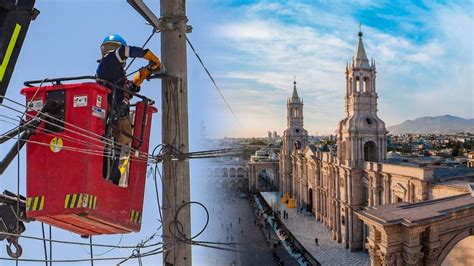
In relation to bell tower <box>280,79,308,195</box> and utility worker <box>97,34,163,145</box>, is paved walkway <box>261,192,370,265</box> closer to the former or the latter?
bell tower <box>280,79,308,195</box>

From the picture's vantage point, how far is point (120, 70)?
10.9 feet

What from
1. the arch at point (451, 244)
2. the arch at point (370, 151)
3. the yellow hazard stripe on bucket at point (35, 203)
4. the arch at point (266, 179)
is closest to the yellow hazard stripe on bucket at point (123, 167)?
the yellow hazard stripe on bucket at point (35, 203)

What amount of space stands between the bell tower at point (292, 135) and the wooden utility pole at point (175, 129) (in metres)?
43.8

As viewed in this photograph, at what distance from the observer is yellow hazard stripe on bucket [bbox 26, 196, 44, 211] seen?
2766 millimetres

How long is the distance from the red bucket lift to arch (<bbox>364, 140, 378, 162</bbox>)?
2739cm

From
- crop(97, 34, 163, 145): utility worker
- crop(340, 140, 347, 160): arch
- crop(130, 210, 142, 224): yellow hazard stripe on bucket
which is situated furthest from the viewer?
crop(340, 140, 347, 160): arch

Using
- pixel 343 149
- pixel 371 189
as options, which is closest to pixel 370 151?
pixel 343 149

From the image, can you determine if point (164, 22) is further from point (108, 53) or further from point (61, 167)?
point (61, 167)

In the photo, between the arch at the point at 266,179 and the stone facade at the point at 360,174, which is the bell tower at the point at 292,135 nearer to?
the arch at the point at 266,179

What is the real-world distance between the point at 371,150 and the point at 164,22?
27.7 meters

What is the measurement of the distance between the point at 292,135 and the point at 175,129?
44121mm

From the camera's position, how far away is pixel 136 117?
359 centimetres

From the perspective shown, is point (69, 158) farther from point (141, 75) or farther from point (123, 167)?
point (141, 75)

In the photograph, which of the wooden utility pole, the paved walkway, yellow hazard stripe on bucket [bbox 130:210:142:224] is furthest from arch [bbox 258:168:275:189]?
the wooden utility pole
